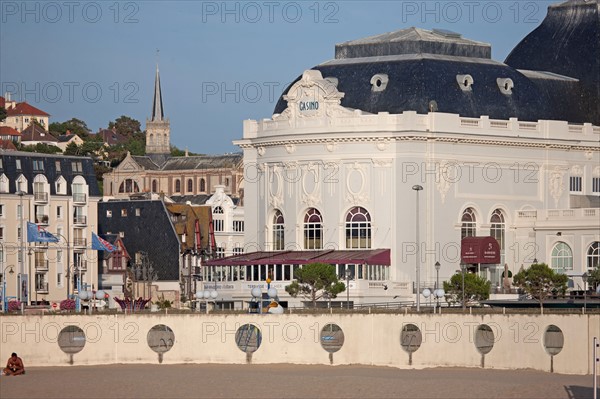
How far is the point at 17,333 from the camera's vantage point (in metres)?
97.6

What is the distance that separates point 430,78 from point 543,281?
1938cm

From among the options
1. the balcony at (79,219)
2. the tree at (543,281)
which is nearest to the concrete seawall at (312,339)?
the tree at (543,281)

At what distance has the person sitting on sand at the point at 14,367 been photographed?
3595 inches

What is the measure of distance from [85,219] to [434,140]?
98.9 ft

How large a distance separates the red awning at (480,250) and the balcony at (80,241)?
30.6m

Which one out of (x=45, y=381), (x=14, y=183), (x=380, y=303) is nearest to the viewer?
(x=45, y=381)

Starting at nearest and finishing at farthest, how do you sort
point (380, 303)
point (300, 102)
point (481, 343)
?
point (481, 343), point (380, 303), point (300, 102)

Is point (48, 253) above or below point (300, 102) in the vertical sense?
below

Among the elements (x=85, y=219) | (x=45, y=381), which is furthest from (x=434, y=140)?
(x=45, y=381)

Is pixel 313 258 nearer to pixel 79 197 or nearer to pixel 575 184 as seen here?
pixel 575 184

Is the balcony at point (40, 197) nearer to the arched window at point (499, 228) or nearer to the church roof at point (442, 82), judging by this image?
the church roof at point (442, 82)

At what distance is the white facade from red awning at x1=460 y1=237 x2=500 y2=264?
2.10 feet

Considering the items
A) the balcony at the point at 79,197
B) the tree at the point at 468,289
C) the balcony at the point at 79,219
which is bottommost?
the tree at the point at 468,289

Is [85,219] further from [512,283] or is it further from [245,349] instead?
[245,349]
